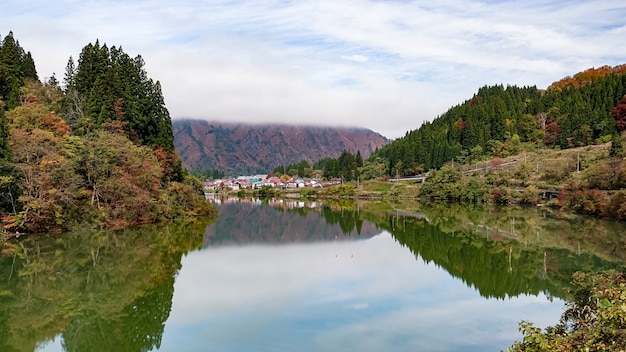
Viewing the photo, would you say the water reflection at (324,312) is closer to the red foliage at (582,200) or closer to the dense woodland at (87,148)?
the dense woodland at (87,148)

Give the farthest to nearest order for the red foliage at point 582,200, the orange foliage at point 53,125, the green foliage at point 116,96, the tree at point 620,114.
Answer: the tree at point 620,114
the red foliage at point 582,200
the green foliage at point 116,96
the orange foliage at point 53,125

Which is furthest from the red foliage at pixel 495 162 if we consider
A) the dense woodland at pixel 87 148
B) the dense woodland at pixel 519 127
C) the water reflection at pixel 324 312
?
the water reflection at pixel 324 312

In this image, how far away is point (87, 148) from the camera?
2783 centimetres

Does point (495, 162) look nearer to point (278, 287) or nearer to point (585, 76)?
point (585, 76)

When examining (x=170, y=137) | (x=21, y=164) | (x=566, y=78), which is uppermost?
(x=566, y=78)

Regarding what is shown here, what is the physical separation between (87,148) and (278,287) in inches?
641

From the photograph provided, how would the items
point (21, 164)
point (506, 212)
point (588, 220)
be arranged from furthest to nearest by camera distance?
point (506, 212) → point (588, 220) → point (21, 164)

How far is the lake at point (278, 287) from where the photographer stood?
1132cm

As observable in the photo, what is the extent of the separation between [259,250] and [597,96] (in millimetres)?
67870

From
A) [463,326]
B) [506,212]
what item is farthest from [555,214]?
[463,326]

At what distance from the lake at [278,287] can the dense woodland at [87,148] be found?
1990mm

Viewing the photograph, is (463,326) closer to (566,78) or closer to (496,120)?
(496,120)

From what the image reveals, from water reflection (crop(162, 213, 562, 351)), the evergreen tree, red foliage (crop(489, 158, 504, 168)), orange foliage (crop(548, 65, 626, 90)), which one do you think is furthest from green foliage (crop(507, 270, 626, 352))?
orange foliage (crop(548, 65, 626, 90))

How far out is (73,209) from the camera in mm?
26844
